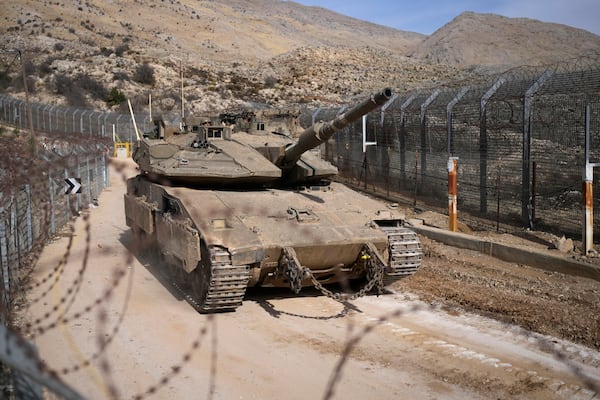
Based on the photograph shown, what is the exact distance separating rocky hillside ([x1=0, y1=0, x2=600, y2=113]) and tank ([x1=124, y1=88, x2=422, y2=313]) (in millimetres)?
7234

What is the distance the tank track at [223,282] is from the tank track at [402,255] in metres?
2.13

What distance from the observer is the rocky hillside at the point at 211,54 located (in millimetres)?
49000

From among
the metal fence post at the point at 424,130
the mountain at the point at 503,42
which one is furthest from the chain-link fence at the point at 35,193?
the mountain at the point at 503,42

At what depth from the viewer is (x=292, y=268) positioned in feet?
26.6

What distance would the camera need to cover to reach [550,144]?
43.1ft

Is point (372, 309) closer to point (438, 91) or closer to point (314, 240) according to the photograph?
point (314, 240)

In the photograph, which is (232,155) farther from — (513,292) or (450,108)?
(450,108)

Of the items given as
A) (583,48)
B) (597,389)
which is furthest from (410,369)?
(583,48)

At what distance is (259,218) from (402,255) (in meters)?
2.02

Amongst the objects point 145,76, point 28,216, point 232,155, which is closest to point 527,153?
point 232,155

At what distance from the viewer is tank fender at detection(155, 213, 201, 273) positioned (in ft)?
26.3

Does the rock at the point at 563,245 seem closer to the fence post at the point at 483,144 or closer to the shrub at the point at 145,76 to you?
the fence post at the point at 483,144

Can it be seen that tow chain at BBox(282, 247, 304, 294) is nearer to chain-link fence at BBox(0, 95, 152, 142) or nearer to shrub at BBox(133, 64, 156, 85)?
chain-link fence at BBox(0, 95, 152, 142)

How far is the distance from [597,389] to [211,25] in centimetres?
9763
